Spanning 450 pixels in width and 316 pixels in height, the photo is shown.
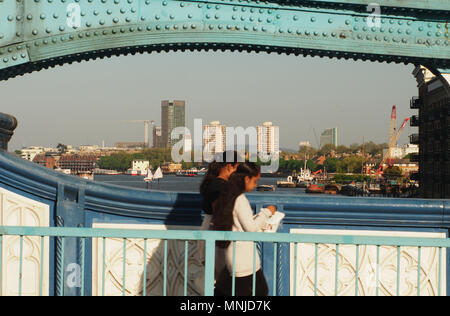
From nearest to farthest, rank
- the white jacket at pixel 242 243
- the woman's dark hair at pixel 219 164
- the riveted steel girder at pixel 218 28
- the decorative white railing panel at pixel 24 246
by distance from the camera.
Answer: the white jacket at pixel 242 243 → the woman's dark hair at pixel 219 164 → the decorative white railing panel at pixel 24 246 → the riveted steel girder at pixel 218 28

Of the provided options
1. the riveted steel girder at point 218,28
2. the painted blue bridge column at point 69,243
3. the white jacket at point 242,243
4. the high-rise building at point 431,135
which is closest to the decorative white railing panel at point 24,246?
the painted blue bridge column at point 69,243

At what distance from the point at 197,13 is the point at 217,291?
208 inches

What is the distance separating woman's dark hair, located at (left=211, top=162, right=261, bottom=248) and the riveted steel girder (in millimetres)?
4600

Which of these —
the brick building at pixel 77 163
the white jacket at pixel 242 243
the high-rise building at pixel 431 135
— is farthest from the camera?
the brick building at pixel 77 163

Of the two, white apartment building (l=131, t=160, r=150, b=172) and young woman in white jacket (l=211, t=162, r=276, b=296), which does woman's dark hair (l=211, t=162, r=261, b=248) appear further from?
white apartment building (l=131, t=160, r=150, b=172)

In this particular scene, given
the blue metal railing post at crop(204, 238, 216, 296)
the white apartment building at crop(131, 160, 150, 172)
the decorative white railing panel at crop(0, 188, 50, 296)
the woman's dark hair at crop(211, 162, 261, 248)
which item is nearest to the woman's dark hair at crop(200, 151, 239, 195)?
the woman's dark hair at crop(211, 162, 261, 248)

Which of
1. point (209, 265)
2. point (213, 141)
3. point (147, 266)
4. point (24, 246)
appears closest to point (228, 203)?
point (209, 265)

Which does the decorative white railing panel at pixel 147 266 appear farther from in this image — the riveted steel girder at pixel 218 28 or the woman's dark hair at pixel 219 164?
the riveted steel girder at pixel 218 28

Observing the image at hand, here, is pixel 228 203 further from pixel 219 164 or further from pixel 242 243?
pixel 219 164

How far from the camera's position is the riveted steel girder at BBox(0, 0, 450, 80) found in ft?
25.8

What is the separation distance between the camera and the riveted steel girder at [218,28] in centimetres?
786

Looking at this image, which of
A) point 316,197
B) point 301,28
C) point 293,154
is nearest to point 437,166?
point 301,28
